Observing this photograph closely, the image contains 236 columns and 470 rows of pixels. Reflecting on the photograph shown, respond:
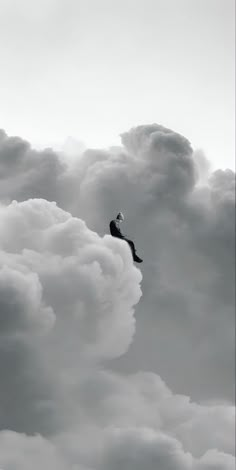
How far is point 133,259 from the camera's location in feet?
176

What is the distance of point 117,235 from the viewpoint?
5166cm

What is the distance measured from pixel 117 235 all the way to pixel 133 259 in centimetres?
371
